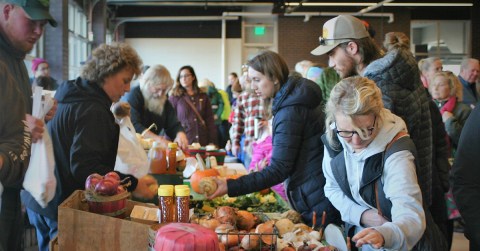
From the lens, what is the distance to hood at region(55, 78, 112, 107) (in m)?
2.63

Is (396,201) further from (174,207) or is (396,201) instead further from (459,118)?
(459,118)

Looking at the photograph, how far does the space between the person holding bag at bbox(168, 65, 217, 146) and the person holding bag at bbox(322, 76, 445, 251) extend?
4.89 m

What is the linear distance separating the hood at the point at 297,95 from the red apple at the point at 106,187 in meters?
1.03

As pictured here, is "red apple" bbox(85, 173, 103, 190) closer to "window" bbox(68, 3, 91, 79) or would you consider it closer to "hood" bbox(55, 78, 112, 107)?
"hood" bbox(55, 78, 112, 107)

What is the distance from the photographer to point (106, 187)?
1902 mm

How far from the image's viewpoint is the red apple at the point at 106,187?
1.89 metres

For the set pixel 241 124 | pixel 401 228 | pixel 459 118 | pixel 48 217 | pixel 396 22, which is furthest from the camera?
pixel 396 22

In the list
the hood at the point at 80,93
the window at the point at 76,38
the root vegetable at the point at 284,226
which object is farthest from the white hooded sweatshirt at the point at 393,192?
the window at the point at 76,38

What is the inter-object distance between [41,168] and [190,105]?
15.3 feet

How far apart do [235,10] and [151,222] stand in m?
15.9

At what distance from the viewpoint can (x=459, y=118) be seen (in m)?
5.12

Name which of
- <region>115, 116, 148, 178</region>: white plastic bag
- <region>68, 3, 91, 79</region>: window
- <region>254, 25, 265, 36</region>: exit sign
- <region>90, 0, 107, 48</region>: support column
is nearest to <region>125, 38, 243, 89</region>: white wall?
<region>254, 25, 265, 36</region>: exit sign

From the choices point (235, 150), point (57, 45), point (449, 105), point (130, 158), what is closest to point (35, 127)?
point (130, 158)

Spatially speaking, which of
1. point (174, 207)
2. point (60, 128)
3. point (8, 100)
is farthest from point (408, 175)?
point (60, 128)
